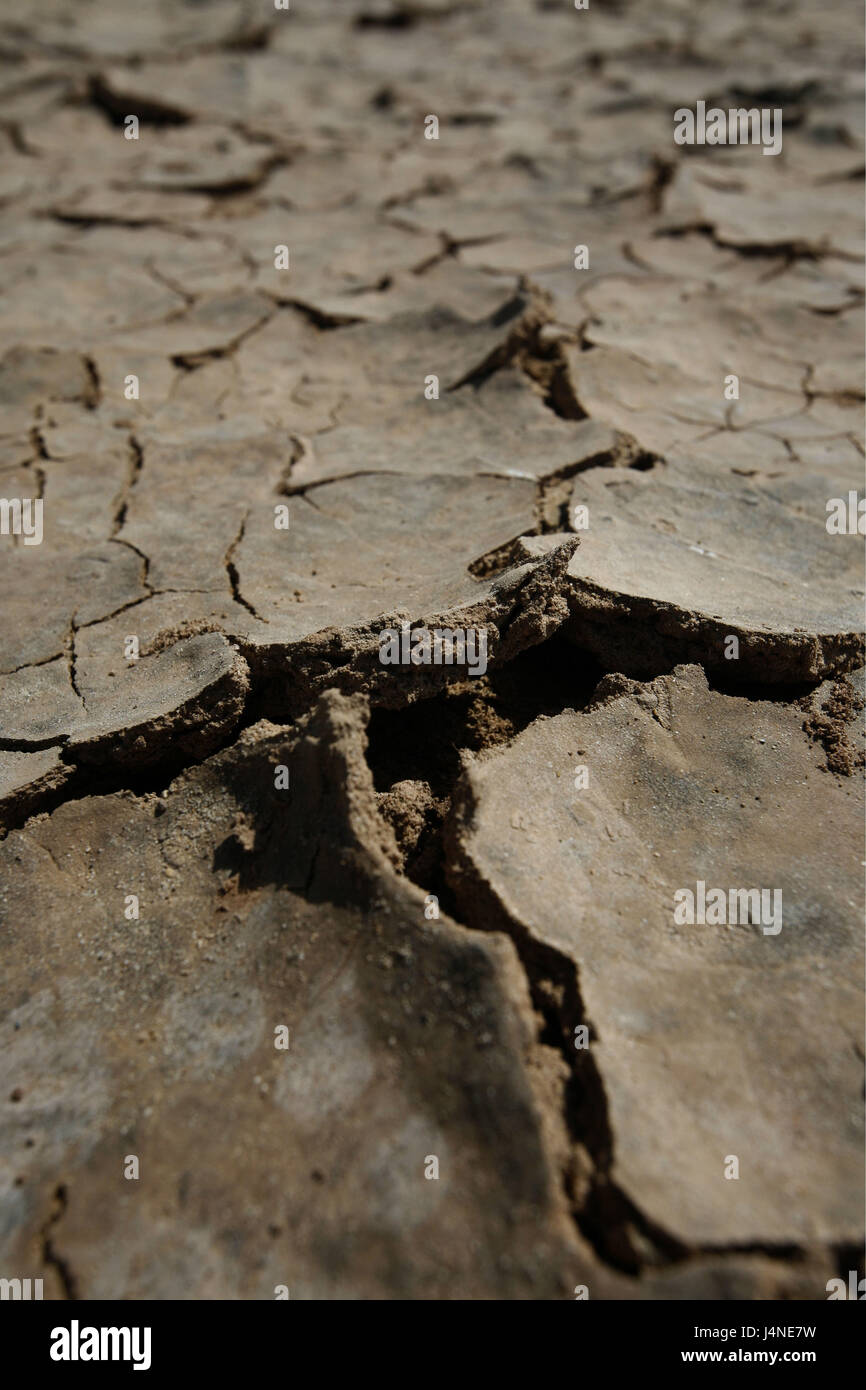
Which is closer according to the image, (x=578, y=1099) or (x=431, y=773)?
(x=578, y=1099)

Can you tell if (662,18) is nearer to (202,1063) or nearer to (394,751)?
(394,751)

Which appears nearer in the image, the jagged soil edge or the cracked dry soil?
the jagged soil edge

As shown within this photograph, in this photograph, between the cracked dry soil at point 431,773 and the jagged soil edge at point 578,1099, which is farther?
the cracked dry soil at point 431,773

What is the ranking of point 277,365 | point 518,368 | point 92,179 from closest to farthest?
1. point 518,368
2. point 277,365
3. point 92,179

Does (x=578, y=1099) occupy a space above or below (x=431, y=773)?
below
